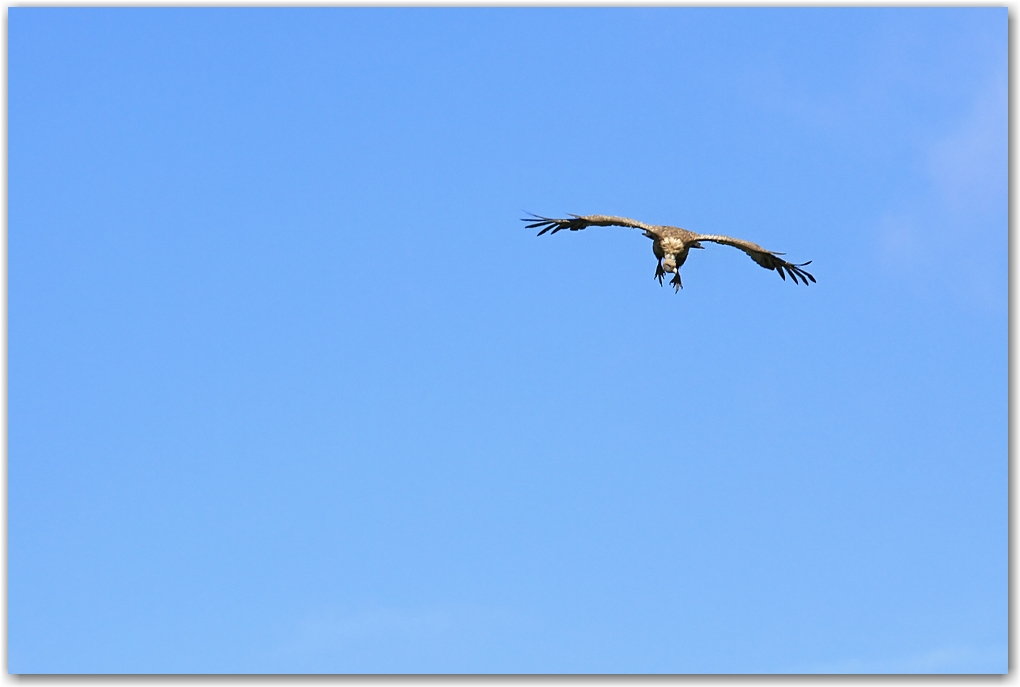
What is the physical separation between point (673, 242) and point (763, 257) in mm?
4035

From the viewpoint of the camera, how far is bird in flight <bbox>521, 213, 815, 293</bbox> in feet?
153

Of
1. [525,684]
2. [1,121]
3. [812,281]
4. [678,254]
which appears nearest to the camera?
[525,684]

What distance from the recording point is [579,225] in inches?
1951

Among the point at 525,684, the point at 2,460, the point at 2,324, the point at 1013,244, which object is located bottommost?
the point at 525,684

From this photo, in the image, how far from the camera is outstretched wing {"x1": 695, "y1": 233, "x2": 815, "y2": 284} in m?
48.3

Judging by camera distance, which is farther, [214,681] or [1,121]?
[1,121]

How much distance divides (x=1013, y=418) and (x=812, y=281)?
8.39 metres

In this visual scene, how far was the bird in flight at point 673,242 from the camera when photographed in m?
46.5

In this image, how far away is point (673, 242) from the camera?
153 ft

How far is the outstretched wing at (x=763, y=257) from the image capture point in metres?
48.3

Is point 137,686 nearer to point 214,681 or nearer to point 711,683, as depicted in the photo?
point 214,681

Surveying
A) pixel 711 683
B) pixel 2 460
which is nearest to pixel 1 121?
pixel 2 460

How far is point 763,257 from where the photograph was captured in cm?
4919

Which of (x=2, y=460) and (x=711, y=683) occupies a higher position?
(x=2, y=460)
